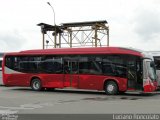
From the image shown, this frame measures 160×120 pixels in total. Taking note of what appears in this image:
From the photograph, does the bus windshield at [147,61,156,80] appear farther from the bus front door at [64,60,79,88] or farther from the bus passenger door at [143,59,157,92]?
the bus front door at [64,60,79,88]

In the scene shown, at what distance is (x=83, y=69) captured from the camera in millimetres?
26828

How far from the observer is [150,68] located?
25.4 metres

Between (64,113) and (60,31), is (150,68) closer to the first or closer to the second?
(64,113)

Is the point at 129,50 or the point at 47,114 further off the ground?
the point at 129,50

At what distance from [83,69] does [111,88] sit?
238 cm

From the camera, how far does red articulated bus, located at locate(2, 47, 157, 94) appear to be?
24.8m

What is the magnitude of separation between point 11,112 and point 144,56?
38.4 feet

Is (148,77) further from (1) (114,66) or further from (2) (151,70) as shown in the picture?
(1) (114,66)

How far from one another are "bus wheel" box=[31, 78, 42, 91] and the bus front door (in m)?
2.43

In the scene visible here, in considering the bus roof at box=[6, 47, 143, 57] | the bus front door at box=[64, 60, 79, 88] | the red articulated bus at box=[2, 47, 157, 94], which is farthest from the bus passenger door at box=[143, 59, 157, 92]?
the bus front door at box=[64, 60, 79, 88]

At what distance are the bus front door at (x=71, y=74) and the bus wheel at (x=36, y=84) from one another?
7.96 feet

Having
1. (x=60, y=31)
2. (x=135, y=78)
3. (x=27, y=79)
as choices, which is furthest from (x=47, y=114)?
(x=60, y=31)

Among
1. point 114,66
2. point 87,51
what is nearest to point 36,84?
point 87,51

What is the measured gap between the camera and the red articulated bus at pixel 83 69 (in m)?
24.8
